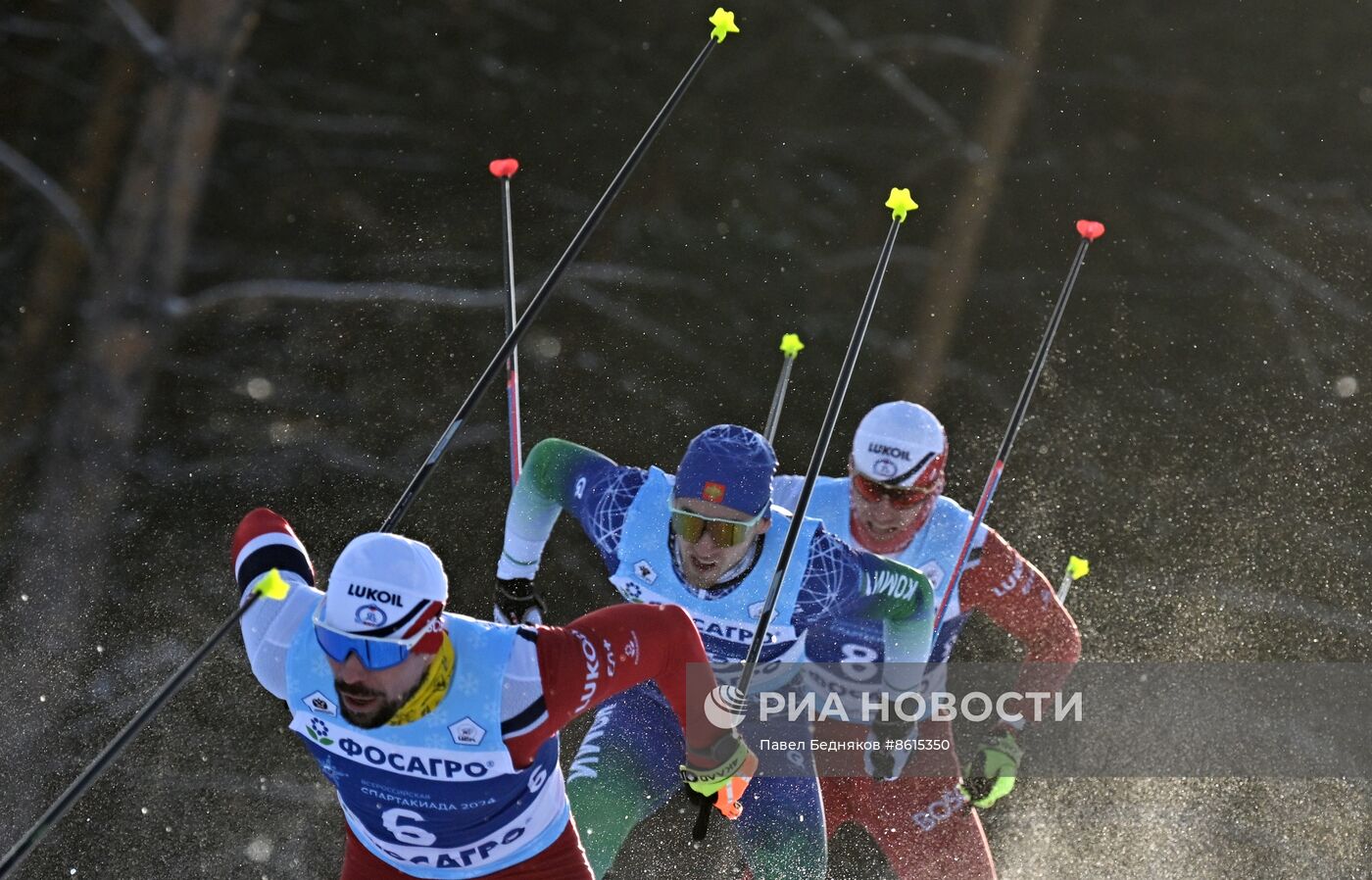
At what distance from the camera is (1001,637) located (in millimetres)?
6512

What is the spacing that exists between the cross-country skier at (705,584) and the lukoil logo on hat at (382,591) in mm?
839

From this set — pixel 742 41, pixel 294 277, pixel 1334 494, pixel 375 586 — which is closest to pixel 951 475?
pixel 1334 494

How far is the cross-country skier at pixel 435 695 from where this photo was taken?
261 cm

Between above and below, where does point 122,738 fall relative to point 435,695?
below

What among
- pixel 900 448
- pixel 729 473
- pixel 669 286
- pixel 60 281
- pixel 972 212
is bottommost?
pixel 60 281

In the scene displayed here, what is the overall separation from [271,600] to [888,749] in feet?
5.29

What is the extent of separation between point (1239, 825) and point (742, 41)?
4.08m

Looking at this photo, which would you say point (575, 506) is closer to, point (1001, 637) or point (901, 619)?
point (901, 619)

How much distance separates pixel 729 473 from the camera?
10.9ft

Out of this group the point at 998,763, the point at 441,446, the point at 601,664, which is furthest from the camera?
the point at 998,763

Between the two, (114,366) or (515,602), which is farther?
(114,366)

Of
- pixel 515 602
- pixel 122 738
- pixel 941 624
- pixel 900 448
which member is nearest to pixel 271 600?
pixel 122 738

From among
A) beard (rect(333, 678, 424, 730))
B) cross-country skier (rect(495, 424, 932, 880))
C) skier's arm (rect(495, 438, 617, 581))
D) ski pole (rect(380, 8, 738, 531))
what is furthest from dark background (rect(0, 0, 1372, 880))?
beard (rect(333, 678, 424, 730))

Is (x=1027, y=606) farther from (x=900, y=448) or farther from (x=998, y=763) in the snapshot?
(x=900, y=448)
